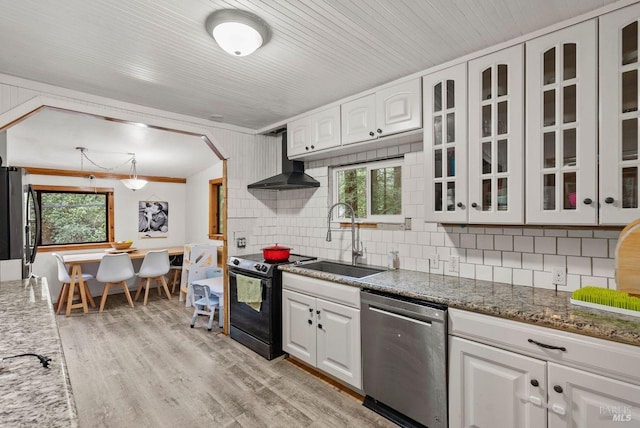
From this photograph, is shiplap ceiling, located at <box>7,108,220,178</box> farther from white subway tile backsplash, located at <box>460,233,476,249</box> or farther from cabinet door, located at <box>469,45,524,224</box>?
white subway tile backsplash, located at <box>460,233,476,249</box>

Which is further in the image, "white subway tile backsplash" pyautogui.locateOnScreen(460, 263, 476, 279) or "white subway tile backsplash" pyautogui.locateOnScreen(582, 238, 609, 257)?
"white subway tile backsplash" pyautogui.locateOnScreen(460, 263, 476, 279)

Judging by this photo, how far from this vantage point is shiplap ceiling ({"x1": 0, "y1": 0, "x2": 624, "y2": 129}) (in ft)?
5.08

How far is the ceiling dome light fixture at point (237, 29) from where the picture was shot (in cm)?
158

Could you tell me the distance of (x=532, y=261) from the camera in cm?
204

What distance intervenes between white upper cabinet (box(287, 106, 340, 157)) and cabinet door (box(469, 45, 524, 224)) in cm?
117

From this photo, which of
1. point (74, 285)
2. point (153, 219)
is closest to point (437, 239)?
point (74, 285)

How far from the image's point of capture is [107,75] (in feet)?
7.34

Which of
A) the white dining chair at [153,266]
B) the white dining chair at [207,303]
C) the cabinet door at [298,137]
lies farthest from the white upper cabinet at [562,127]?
the white dining chair at [153,266]

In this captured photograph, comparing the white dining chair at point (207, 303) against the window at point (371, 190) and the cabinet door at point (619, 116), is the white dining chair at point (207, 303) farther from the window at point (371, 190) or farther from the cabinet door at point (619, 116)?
the cabinet door at point (619, 116)

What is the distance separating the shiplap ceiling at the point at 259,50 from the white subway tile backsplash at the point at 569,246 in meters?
1.22

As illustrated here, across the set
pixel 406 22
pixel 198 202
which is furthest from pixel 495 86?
pixel 198 202

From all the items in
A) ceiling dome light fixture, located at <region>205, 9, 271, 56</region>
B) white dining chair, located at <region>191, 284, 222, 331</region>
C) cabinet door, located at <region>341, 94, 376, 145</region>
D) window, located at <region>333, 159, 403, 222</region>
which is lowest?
white dining chair, located at <region>191, 284, 222, 331</region>

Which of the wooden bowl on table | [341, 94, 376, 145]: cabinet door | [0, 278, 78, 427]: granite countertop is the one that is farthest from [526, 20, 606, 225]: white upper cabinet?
the wooden bowl on table

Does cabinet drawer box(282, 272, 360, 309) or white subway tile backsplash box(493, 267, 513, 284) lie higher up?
white subway tile backsplash box(493, 267, 513, 284)
